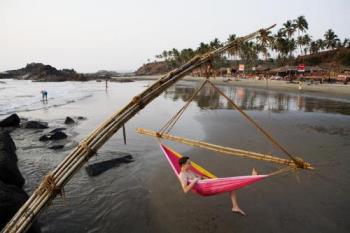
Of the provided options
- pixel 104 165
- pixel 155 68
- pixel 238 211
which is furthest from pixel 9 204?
pixel 155 68

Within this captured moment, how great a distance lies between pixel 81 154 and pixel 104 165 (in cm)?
498

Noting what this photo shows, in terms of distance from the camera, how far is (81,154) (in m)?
4.15

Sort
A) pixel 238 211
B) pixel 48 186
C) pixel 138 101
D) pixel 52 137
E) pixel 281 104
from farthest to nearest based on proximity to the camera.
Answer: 1. pixel 281 104
2. pixel 52 137
3. pixel 238 211
4. pixel 138 101
5. pixel 48 186

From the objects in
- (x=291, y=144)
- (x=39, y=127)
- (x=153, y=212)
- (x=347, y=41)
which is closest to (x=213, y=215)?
(x=153, y=212)

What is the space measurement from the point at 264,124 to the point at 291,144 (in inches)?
174

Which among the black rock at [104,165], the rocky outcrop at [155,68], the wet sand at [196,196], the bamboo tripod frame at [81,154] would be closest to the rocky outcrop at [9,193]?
the wet sand at [196,196]

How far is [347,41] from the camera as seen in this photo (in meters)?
75.9

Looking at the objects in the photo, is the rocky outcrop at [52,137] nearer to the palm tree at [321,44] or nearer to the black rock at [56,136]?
the black rock at [56,136]

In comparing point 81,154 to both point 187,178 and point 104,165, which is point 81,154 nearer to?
point 187,178

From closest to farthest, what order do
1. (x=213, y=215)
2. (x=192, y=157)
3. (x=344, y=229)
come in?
(x=344, y=229)
(x=213, y=215)
(x=192, y=157)

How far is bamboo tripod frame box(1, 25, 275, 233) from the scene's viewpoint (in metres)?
3.83

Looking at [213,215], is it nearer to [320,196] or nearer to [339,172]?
[320,196]

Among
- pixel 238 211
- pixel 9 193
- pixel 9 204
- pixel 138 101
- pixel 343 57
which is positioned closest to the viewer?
pixel 138 101

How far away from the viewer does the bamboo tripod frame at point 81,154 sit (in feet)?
12.6
